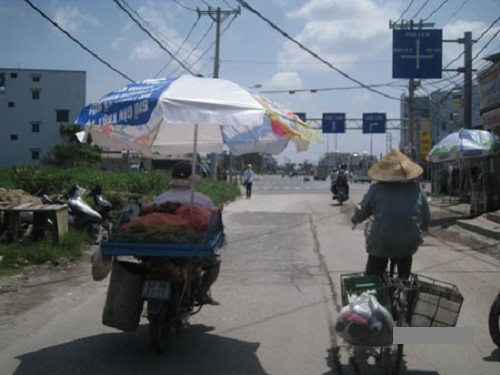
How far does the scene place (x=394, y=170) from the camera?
18.2 ft

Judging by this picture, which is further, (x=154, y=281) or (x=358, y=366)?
(x=154, y=281)

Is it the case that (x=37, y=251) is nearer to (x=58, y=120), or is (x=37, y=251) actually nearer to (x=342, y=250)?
(x=342, y=250)

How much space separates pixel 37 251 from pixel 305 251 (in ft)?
17.1

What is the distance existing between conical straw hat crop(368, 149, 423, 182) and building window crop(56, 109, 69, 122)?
226ft

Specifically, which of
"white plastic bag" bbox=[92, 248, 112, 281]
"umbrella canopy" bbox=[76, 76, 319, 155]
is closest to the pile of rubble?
"umbrella canopy" bbox=[76, 76, 319, 155]

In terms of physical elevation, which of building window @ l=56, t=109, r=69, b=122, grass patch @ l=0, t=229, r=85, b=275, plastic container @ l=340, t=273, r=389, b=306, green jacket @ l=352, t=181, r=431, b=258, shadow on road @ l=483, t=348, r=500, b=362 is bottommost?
shadow on road @ l=483, t=348, r=500, b=362

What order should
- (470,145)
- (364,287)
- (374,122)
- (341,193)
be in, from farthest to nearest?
(374,122)
(341,193)
(470,145)
(364,287)

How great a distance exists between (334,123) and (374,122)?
13.0 feet

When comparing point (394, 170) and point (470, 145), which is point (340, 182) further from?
point (394, 170)

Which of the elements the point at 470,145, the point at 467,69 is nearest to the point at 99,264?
the point at 470,145

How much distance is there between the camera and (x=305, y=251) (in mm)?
12406

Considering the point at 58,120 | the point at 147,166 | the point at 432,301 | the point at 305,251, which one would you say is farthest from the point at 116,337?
the point at 58,120

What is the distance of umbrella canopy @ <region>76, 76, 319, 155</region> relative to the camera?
5.78 metres

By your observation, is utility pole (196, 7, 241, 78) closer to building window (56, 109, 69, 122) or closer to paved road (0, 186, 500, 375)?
paved road (0, 186, 500, 375)
